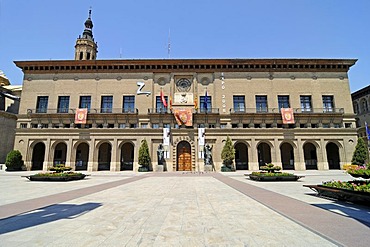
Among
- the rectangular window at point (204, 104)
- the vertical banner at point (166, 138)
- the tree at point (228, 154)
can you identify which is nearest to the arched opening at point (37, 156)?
the vertical banner at point (166, 138)

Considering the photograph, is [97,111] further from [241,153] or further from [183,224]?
[183,224]

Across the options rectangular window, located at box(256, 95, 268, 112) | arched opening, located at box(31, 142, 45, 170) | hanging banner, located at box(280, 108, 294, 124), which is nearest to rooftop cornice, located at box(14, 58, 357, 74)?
rectangular window, located at box(256, 95, 268, 112)

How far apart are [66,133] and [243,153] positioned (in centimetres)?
2973

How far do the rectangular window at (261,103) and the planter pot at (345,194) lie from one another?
2597 centimetres

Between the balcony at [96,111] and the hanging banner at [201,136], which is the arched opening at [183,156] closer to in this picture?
the hanging banner at [201,136]

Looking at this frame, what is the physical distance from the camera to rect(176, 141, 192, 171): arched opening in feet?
108

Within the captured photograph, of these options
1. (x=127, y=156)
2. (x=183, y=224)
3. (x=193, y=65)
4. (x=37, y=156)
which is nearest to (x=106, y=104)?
(x=127, y=156)

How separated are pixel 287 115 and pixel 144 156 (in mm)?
23054

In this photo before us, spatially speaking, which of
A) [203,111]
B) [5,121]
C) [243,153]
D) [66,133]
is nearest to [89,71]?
[66,133]

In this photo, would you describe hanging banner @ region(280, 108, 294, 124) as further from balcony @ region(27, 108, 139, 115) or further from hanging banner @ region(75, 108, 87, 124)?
hanging banner @ region(75, 108, 87, 124)

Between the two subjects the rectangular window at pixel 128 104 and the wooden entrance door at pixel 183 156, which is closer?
the wooden entrance door at pixel 183 156

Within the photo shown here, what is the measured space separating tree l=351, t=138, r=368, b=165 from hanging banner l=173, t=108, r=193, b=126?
2498 cm

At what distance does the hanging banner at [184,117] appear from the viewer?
3288 centimetres

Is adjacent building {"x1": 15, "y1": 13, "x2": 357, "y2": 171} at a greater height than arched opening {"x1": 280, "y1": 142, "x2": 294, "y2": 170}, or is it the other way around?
adjacent building {"x1": 15, "y1": 13, "x2": 357, "y2": 171}
